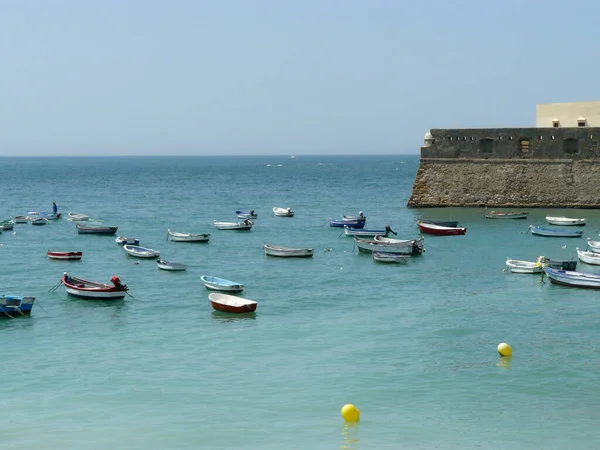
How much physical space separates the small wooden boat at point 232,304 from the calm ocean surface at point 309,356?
0.45 m

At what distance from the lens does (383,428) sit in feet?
62.3

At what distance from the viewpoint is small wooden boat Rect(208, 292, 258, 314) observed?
29.5 metres

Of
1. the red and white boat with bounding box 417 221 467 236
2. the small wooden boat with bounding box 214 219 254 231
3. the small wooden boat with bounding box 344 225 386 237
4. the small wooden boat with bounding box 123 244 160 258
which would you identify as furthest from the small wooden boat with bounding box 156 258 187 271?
the red and white boat with bounding box 417 221 467 236

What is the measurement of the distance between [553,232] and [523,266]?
11.2 meters

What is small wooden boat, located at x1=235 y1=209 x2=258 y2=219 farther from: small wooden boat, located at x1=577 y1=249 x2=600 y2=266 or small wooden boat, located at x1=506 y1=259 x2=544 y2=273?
small wooden boat, located at x1=506 y1=259 x2=544 y2=273

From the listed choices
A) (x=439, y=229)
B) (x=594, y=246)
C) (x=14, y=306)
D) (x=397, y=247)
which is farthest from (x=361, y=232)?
(x=14, y=306)


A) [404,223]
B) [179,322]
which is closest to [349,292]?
[179,322]

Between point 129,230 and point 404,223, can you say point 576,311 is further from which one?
point 129,230

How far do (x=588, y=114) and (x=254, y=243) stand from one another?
24166 millimetres

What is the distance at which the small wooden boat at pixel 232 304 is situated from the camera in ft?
96.8

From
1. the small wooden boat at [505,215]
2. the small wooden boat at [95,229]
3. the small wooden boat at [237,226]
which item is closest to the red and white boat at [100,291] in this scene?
the small wooden boat at [95,229]

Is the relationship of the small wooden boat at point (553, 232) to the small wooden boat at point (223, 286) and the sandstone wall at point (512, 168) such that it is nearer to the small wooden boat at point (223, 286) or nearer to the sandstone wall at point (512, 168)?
the sandstone wall at point (512, 168)

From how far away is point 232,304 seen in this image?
29641mm

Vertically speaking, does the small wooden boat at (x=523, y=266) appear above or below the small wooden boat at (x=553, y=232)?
below
